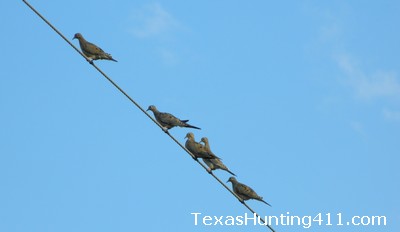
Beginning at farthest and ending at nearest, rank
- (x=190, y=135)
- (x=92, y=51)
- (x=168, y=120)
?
1. (x=92, y=51)
2. (x=168, y=120)
3. (x=190, y=135)

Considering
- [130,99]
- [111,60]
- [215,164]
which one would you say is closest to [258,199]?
[215,164]

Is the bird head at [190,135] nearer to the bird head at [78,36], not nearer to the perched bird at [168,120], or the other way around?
the perched bird at [168,120]

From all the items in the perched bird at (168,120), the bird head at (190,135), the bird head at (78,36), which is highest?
the bird head at (78,36)

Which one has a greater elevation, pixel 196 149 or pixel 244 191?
pixel 196 149

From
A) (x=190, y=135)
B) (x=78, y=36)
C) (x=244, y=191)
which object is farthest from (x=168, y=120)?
(x=78, y=36)

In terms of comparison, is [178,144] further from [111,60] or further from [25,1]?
[111,60]

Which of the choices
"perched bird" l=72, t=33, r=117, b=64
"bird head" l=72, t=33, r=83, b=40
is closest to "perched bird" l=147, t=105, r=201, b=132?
"perched bird" l=72, t=33, r=117, b=64

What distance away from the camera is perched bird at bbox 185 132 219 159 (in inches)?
643

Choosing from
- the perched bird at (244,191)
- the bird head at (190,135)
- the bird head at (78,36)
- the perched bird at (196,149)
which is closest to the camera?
the perched bird at (196,149)

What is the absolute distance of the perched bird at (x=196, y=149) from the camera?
1633 centimetres

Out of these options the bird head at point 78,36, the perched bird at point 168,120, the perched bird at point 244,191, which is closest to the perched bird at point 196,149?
the perched bird at point 168,120

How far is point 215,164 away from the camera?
16.6 metres

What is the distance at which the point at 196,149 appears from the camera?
16750 millimetres

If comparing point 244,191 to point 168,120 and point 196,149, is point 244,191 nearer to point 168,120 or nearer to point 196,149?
point 196,149
